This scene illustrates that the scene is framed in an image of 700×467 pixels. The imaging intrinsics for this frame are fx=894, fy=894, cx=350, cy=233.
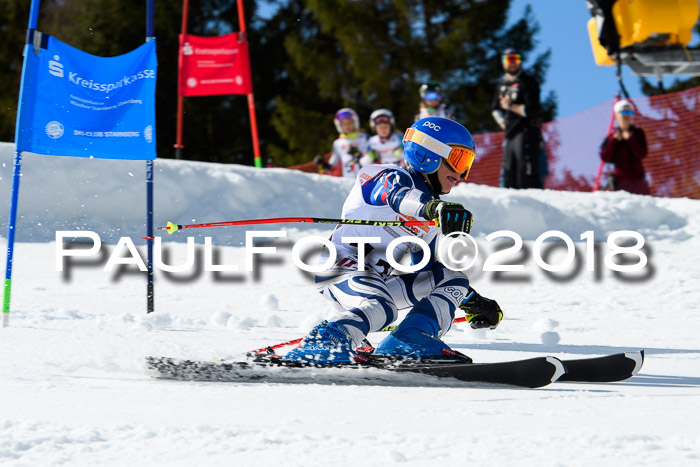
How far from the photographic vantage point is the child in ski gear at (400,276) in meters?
3.73

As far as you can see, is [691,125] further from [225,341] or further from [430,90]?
[225,341]

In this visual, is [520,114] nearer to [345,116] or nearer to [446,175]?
[345,116]

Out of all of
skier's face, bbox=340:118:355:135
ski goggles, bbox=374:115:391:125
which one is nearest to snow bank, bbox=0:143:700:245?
ski goggles, bbox=374:115:391:125

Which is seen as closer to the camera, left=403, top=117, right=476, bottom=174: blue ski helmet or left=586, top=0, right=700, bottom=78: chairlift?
left=403, top=117, right=476, bottom=174: blue ski helmet

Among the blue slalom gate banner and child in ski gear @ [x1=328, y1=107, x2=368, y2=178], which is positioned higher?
child in ski gear @ [x1=328, y1=107, x2=368, y2=178]

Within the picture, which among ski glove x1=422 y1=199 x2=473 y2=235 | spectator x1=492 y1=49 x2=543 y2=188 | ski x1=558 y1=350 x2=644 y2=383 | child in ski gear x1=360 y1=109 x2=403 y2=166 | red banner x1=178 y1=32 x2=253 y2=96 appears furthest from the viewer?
red banner x1=178 y1=32 x2=253 y2=96

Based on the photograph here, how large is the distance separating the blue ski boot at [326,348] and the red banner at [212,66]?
8.86m

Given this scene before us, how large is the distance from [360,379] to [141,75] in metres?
2.95

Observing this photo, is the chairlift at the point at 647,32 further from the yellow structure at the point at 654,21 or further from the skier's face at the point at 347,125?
the skier's face at the point at 347,125

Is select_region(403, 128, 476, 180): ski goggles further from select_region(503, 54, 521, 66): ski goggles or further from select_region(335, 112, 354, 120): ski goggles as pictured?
select_region(335, 112, 354, 120): ski goggles

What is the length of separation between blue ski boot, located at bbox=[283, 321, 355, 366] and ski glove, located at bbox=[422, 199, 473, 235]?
602 mm

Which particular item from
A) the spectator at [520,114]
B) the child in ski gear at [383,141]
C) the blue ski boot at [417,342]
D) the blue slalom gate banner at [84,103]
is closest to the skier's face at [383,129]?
the child in ski gear at [383,141]

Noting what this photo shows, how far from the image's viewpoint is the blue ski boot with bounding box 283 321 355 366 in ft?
12.0

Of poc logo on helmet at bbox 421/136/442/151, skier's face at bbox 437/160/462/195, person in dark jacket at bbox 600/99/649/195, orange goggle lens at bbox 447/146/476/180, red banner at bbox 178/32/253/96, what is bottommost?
skier's face at bbox 437/160/462/195
